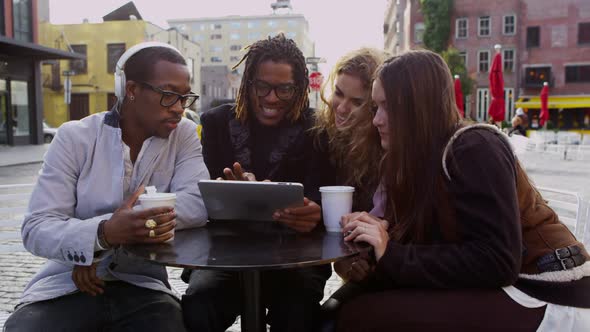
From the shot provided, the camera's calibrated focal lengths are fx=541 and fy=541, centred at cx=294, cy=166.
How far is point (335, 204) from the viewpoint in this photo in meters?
2.24

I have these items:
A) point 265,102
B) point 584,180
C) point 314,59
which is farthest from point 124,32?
point 265,102

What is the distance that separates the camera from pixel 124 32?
1513 inches

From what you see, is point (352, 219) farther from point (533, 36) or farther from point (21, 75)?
point (533, 36)

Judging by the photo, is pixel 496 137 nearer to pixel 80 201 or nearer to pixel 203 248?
pixel 203 248

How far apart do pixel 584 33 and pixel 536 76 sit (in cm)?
471

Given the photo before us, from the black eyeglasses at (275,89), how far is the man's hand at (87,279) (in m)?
1.27

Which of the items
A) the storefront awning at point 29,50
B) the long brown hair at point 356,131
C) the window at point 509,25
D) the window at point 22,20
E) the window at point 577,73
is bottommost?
the long brown hair at point 356,131

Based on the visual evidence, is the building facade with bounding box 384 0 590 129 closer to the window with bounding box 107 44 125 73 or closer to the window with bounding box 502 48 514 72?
the window with bounding box 502 48 514 72

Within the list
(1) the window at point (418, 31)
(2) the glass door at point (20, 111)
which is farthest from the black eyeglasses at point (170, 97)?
(1) the window at point (418, 31)

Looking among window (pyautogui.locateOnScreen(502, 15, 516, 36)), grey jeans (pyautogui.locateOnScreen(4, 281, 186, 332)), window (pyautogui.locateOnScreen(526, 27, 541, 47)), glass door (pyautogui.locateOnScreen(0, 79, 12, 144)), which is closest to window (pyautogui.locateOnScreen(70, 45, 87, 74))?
glass door (pyautogui.locateOnScreen(0, 79, 12, 144))

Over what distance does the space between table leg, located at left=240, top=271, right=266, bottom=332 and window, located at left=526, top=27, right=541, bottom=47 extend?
4529 cm

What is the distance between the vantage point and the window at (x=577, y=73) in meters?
40.5

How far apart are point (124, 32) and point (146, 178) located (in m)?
39.0

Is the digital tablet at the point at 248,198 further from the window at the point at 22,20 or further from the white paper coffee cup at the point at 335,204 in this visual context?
the window at the point at 22,20
